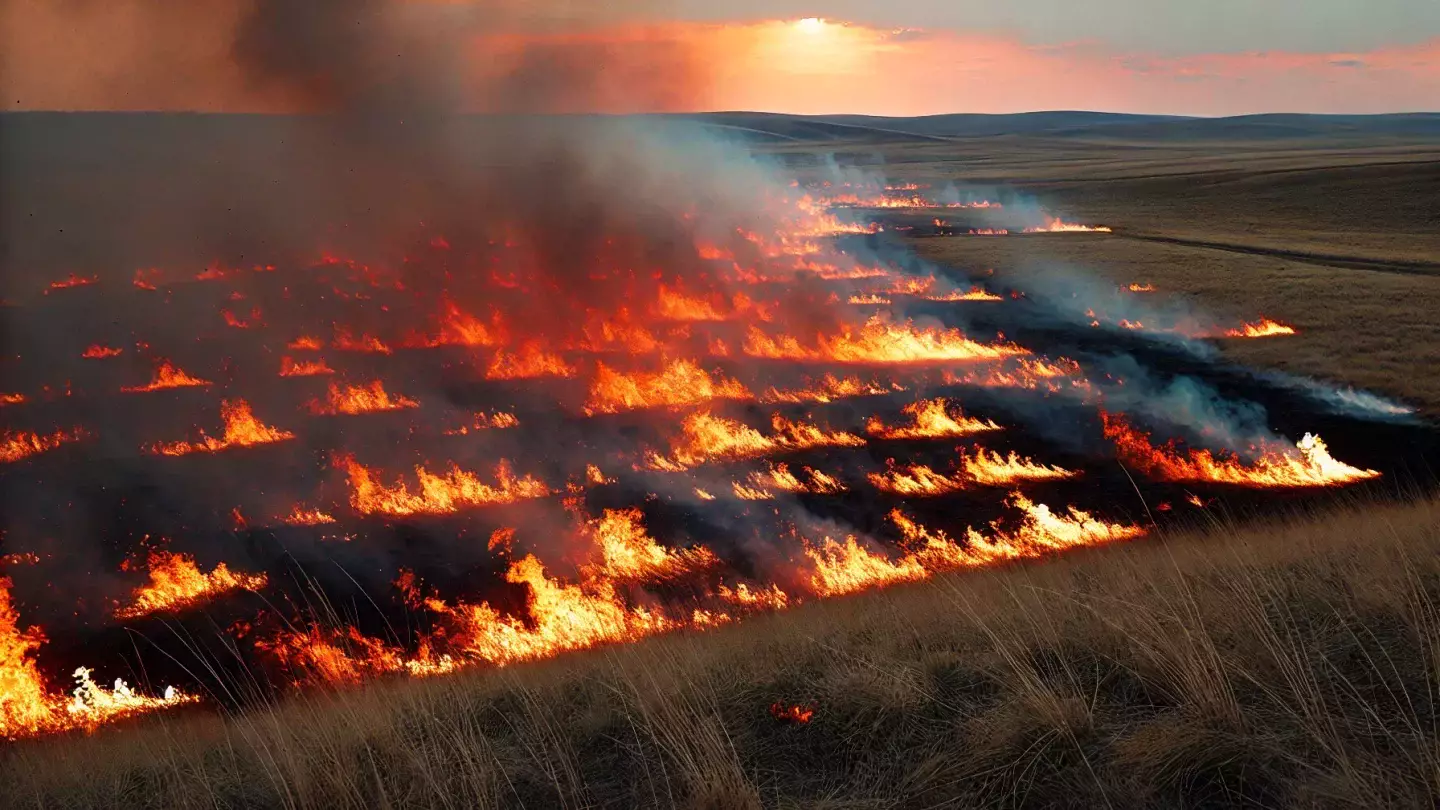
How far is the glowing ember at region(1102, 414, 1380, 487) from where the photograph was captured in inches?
781

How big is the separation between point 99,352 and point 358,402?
34.7 ft

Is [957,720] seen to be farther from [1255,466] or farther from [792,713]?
[1255,466]

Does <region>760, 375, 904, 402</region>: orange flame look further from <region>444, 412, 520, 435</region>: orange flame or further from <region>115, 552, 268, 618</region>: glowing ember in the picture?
<region>115, 552, 268, 618</region>: glowing ember

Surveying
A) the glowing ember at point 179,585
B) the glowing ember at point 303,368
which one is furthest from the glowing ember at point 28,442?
the glowing ember at point 179,585

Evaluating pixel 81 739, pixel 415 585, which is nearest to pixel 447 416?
pixel 415 585

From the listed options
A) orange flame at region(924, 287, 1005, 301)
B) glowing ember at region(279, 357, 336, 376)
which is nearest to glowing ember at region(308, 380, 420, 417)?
glowing ember at region(279, 357, 336, 376)

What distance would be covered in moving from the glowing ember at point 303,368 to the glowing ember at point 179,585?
11.2m

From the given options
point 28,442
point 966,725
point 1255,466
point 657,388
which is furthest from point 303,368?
point 966,725

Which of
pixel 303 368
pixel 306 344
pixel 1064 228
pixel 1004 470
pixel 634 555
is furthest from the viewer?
pixel 1064 228

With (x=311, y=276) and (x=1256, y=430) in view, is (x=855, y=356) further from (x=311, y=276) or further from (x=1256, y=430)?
(x=311, y=276)

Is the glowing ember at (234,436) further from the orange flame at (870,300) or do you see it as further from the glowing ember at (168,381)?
the orange flame at (870,300)

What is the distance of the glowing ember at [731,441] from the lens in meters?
22.1

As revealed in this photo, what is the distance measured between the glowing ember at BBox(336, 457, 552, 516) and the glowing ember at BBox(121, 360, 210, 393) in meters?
8.55

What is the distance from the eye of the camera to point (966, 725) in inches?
209
